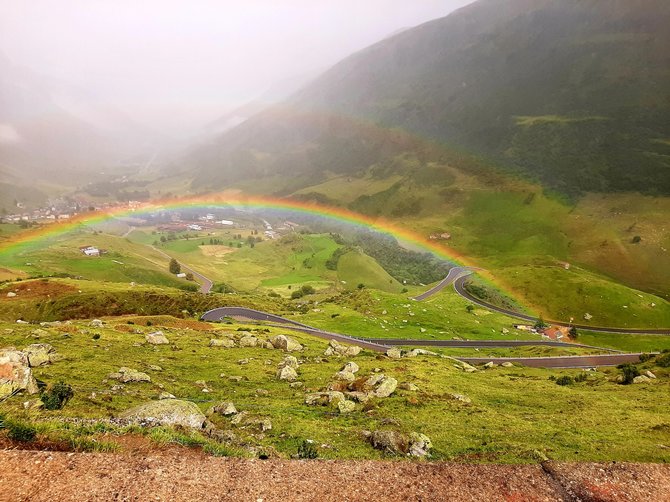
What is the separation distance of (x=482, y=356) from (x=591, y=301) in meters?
105

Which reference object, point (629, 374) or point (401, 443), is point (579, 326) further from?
point (401, 443)

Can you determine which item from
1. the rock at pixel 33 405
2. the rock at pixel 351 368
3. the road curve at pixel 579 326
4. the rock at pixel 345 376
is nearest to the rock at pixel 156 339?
the rock at pixel 345 376

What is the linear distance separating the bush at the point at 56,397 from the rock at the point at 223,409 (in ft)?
32.3

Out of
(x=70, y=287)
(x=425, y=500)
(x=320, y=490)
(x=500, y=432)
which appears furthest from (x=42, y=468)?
(x=70, y=287)

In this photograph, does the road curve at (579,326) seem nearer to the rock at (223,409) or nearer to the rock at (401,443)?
Answer: the rock at (401,443)

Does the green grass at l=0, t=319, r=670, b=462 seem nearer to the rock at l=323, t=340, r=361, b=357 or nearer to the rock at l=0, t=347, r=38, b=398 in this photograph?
the rock at l=0, t=347, r=38, b=398

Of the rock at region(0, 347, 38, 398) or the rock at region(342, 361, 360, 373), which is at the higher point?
the rock at region(0, 347, 38, 398)

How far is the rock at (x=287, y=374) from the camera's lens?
141ft

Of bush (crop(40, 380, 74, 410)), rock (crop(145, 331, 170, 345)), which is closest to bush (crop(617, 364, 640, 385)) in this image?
bush (crop(40, 380, 74, 410))

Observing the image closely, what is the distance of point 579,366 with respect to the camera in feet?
A: 254

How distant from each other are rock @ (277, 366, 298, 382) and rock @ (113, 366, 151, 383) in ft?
46.8

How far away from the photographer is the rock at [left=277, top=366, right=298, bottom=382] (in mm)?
42981

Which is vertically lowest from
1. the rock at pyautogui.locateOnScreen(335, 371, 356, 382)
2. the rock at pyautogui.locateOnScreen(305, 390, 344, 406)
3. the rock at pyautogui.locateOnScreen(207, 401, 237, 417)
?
the rock at pyautogui.locateOnScreen(335, 371, 356, 382)

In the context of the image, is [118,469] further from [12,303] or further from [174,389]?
[12,303]
